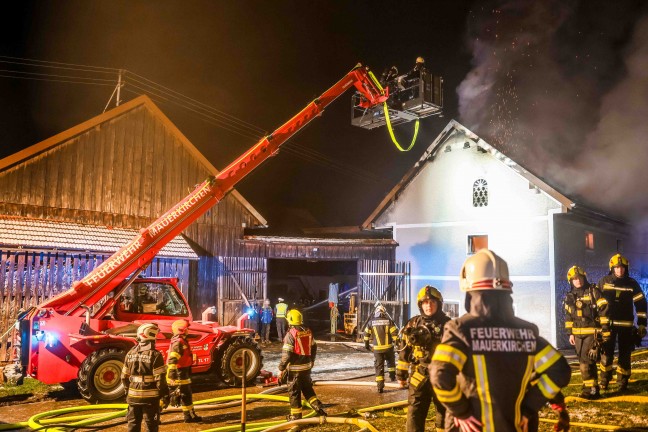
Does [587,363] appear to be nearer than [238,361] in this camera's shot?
Yes

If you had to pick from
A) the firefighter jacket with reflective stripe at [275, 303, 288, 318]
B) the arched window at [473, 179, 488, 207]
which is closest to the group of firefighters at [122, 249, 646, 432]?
the firefighter jacket with reflective stripe at [275, 303, 288, 318]

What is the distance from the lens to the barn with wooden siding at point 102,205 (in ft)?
45.1

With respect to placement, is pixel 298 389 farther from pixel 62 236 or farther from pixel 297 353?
pixel 62 236

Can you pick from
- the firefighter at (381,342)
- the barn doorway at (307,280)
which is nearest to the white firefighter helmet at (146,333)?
the firefighter at (381,342)

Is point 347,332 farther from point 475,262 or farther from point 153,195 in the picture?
point 475,262

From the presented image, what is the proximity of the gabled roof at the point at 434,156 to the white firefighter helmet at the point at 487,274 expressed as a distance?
→ 14025mm

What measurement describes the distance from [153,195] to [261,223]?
4.21 metres

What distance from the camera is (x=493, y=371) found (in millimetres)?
3191

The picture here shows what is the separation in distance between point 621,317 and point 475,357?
6802 millimetres

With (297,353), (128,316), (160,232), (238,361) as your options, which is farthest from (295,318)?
(128,316)

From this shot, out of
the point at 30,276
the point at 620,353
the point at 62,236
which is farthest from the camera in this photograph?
the point at 62,236

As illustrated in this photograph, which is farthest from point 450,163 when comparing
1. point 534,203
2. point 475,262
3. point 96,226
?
point 475,262

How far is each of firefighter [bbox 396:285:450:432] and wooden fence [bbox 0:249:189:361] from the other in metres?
11.5

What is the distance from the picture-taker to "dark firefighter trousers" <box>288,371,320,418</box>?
750 centimetres
